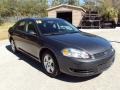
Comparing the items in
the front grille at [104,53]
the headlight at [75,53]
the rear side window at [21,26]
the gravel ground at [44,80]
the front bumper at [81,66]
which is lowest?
the gravel ground at [44,80]

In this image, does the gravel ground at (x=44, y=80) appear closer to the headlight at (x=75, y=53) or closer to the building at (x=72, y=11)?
the headlight at (x=75, y=53)

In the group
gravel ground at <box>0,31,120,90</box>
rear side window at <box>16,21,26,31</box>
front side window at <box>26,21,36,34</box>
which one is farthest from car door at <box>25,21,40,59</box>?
gravel ground at <box>0,31,120,90</box>

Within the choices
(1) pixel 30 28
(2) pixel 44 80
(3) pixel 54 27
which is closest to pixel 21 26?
(1) pixel 30 28

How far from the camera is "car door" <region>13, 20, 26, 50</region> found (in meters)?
7.48

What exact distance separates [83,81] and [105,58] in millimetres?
844

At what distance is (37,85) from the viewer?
17.3ft

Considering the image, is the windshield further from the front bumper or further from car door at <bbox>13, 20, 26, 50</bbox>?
the front bumper

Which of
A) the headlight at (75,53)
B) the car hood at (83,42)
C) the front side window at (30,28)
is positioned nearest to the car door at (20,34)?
the front side window at (30,28)

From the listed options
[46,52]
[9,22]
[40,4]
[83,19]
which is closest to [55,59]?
[46,52]

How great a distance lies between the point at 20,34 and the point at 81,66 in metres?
3.48

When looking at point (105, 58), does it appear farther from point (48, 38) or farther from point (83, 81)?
point (48, 38)

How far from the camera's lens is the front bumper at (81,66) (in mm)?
4980

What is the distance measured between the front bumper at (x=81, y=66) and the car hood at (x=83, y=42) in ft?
0.99

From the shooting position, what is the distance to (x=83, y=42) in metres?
5.60
